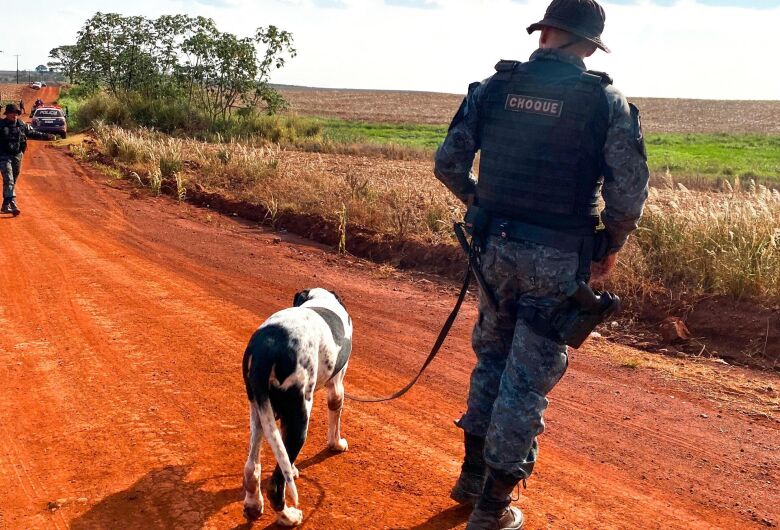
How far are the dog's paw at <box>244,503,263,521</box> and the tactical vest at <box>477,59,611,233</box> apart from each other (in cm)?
192

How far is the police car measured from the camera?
30828mm

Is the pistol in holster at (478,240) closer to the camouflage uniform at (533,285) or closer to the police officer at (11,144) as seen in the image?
the camouflage uniform at (533,285)

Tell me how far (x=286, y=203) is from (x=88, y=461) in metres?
8.81

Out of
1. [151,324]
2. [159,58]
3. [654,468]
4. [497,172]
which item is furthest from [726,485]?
[159,58]

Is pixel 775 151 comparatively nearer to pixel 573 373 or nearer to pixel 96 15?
pixel 96 15

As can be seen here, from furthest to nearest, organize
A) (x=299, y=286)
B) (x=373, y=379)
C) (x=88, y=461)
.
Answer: (x=299, y=286), (x=373, y=379), (x=88, y=461)

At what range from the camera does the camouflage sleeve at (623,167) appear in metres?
3.29

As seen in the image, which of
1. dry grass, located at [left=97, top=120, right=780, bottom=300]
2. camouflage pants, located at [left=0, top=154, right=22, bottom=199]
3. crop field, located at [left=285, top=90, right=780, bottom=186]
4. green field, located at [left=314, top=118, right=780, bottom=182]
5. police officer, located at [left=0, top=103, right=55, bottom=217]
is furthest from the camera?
crop field, located at [left=285, top=90, right=780, bottom=186]

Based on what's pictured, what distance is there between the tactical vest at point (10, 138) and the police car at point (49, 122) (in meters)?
18.7

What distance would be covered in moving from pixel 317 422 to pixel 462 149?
2.27 m

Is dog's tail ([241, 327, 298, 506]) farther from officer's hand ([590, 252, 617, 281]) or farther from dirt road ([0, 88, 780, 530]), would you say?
officer's hand ([590, 252, 617, 281])

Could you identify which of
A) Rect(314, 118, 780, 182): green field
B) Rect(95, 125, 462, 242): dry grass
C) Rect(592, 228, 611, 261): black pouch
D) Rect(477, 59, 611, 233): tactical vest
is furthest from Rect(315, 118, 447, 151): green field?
Rect(592, 228, 611, 261): black pouch

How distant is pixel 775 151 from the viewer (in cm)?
3962

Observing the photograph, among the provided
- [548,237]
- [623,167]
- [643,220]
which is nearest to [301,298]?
[548,237]
